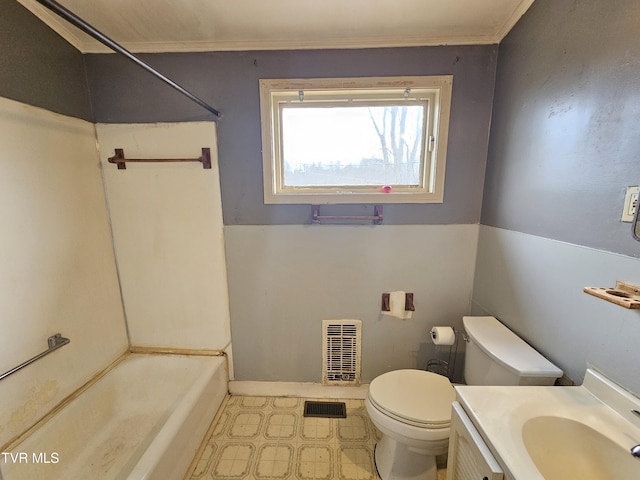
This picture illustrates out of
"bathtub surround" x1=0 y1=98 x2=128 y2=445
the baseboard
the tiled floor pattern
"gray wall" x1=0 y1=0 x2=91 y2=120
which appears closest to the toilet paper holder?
the baseboard

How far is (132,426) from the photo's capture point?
1546 mm

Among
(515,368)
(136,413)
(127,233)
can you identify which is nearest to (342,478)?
(515,368)

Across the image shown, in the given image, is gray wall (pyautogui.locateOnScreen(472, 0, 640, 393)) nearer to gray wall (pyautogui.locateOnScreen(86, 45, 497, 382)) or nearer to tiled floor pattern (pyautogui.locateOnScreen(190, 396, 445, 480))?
gray wall (pyautogui.locateOnScreen(86, 45, 497, 382))

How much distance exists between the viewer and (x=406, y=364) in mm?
1848

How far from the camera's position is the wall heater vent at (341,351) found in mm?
1826

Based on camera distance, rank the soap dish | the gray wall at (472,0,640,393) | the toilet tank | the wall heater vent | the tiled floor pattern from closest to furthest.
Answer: the soap dish, the gray wall at (472,0,640,393), the toilet tank, the tiled floor pattern, the wall heater vent

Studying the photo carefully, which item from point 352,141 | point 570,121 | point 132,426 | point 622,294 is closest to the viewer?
point 622,294

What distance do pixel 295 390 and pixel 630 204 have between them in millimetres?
1919

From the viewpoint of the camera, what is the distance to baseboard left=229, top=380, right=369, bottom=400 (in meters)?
1.89

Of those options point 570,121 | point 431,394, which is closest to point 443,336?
point 431,394

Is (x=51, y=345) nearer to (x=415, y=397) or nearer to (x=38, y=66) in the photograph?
(x=38, y=66)

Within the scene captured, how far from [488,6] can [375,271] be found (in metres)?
1.45

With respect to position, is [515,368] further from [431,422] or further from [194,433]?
[194,433]

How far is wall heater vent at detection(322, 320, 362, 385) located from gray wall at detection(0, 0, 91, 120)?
1.94 metres
